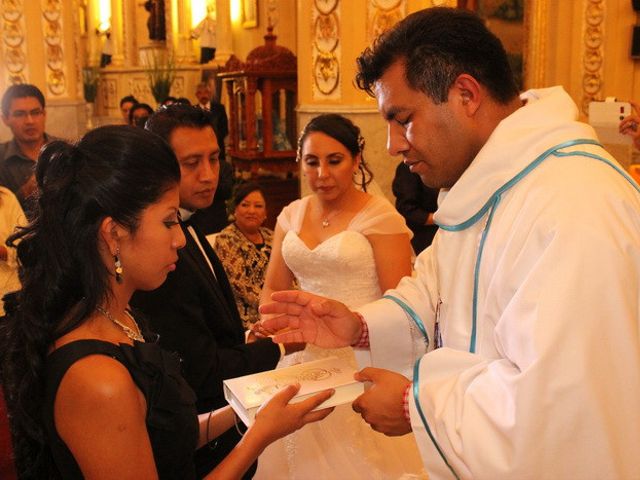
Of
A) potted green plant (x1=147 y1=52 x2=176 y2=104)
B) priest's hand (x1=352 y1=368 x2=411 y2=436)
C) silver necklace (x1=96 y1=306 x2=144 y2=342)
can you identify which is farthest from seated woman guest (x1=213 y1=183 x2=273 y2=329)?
potted green plant (x1=147 y1=52 x2=176 y2=104)

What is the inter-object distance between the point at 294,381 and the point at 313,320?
379 millimetres

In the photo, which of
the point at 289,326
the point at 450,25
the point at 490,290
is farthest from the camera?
the point at 289,326

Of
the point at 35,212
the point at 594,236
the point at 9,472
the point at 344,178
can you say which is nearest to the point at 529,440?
the point at 594,236

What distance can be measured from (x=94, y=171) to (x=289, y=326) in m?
1.00

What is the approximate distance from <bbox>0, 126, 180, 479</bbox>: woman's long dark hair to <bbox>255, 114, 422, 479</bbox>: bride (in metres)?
1.69

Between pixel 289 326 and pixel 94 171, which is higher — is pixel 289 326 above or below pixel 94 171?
below

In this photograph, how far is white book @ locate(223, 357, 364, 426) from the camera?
1.92m

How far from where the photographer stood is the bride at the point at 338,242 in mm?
3441

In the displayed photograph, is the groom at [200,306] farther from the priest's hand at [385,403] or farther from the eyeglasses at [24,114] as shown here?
the eyeglasses at [24,114]

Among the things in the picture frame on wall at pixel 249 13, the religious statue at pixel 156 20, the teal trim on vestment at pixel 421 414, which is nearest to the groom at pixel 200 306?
the teal trim on vestment at pixel 421 414

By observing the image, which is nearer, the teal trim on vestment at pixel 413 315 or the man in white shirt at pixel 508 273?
the man in white shirt at pixel 508 273

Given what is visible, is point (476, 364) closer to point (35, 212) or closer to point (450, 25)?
point (450, 25)

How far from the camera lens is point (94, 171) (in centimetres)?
162

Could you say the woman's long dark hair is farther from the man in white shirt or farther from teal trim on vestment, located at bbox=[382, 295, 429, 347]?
teal trim on vestment, located at bbox=[382, 295, 429, 347]
